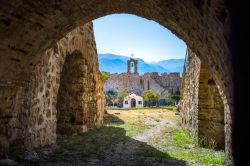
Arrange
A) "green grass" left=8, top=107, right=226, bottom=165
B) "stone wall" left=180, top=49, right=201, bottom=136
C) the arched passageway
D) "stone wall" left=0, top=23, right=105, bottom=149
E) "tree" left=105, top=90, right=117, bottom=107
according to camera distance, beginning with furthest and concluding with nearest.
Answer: "tree" left=105, top=90, right=117, bottom=107, "stone wall" left=180, top=49, right=201, bottom=136, "green grass" left=8, top=107, right=226, bottom=165, "stone wall" left=0, top=23, right=105, bottom=149, the arched passageway

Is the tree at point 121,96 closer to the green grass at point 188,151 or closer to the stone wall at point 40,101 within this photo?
the stone wall at point 40,101

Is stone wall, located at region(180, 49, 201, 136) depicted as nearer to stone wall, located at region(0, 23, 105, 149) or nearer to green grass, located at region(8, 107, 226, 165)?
green grass, located at region(8, 107, 226, 165)

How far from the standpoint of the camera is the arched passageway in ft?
10.3

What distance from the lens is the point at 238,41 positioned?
7.13 feet

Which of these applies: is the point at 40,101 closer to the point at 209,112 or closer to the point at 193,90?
the point at 209,112

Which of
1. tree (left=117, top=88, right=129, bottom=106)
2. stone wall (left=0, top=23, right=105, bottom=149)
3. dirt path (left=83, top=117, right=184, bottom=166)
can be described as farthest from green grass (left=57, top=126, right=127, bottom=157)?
tree (left=117, top=88, right=129, bottom=106)

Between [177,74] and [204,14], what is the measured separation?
48.0m

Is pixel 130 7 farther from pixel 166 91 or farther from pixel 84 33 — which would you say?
pixel 166 91

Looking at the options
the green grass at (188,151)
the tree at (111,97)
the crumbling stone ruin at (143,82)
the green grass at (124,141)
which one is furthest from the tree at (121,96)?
the green grass at (188,151)

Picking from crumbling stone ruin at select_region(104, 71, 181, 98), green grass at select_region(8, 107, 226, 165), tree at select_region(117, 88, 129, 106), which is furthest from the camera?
crumbling stone ruin at select_region(104, 71, 181, 98)

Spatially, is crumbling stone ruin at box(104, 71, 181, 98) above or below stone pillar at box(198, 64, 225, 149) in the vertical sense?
above

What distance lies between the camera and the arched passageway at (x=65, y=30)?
313cm

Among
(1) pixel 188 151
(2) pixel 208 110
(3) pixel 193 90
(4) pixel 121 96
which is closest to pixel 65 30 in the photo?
(1) pixel 188 151

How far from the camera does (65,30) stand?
17.4 ft
